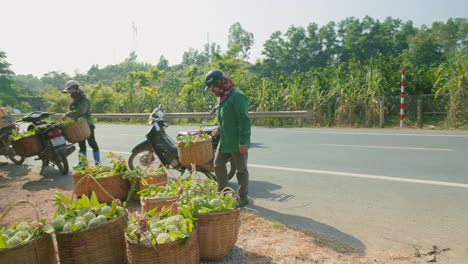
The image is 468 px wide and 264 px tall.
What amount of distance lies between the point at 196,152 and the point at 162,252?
2977 millimetres

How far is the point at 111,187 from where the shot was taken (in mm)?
5391

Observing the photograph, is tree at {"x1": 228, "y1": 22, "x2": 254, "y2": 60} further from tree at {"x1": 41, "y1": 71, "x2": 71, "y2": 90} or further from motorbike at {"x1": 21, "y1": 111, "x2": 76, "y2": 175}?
motorbike at {"x1": 21, "y1": 111, "x2": 76, "y2": 175}

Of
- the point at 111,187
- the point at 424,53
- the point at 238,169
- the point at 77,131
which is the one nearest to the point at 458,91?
the point at 238,169

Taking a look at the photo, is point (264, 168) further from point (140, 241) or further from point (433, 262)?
point (140, 241)

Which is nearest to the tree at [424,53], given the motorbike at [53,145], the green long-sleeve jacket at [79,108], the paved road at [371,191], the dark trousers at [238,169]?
the paved road at [371,191]

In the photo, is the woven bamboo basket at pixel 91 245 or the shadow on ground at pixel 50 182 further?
the shadow on ground at pixel 50 182

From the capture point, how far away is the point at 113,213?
3307mm

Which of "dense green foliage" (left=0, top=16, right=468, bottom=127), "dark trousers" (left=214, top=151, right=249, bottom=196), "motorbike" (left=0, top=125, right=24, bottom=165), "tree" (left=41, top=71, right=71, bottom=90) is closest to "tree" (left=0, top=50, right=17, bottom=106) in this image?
"dense green foliage" (left=0, top=16, right=468, bottom=127)

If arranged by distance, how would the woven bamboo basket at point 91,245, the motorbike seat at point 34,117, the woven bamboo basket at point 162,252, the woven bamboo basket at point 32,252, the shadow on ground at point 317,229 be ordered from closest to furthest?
1. the woven bamboo basket at point 32,252
2. the woven bamboo basket at point 162,252
3. the woven bamboo basket at point 91,245
4. the shadow on ground at point 317,229
5. the motorbike seat at point 34,117

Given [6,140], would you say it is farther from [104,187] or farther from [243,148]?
[243,148]

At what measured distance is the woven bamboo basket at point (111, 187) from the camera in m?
5.32

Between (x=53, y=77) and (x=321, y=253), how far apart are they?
107 meters

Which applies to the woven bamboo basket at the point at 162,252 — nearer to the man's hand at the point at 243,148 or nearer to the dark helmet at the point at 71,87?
the man's hand at the point at 243,148

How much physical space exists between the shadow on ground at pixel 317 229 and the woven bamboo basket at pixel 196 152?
0.99m
